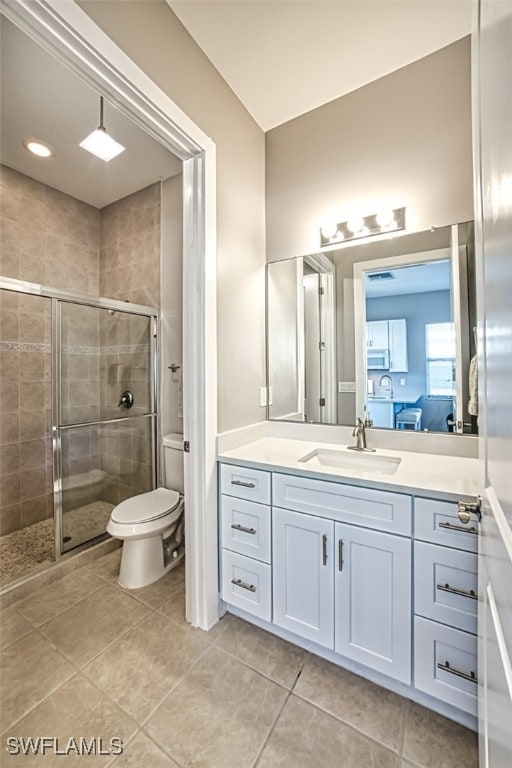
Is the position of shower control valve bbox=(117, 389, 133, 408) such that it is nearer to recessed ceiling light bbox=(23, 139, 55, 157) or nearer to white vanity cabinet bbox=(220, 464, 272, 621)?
white vanity cabinet bbox=(220, 464, 272, 621)

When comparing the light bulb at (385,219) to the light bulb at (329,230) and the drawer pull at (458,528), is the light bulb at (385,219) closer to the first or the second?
the light bulb at (329,230)

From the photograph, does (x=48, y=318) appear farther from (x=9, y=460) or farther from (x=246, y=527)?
(x=246, y=527)

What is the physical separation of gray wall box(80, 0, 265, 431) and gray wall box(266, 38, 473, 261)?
162 mm

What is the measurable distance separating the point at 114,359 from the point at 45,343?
0.54 meters

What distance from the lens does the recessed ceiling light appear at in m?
2.09

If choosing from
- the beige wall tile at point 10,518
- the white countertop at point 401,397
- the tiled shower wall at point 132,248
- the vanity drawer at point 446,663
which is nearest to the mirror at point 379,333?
the white countertop at point 401,397

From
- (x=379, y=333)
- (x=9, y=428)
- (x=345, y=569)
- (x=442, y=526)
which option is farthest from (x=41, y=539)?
(x=379, y=333)

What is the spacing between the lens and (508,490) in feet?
1.61

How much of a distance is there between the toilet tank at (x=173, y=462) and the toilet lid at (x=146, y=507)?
65 mm

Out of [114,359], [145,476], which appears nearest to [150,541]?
[145,476]

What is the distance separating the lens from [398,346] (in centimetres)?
169

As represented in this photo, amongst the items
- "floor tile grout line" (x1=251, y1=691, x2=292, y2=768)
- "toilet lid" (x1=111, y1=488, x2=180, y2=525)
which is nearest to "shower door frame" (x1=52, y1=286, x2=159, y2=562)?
"toilet lid" (x1=111, y1=488, x2=180, y2=525)

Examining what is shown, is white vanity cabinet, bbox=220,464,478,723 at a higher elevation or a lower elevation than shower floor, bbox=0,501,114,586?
higher

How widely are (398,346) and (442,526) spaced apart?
92 centimetres
